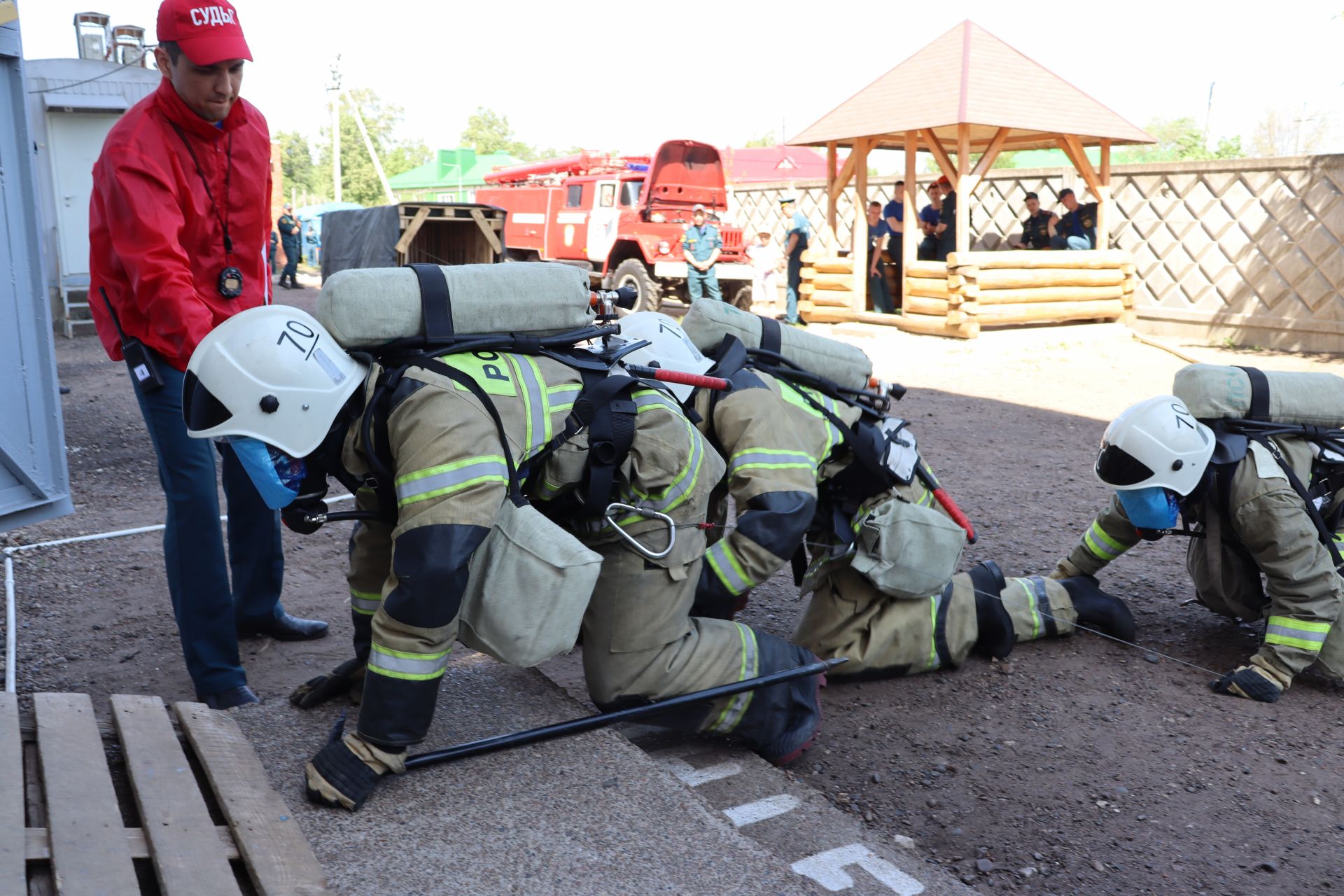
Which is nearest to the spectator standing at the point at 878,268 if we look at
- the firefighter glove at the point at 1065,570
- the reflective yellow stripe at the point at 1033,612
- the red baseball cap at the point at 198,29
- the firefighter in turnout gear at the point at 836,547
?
the firefighter glove at the point at 1065,570

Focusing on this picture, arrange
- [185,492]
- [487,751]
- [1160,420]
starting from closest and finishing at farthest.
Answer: [487,751], [185,492], [1160,420]

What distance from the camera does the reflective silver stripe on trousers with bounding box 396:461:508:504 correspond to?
2131mm

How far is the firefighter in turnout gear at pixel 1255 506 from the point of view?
328 cm

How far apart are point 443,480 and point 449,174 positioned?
33.9 metres

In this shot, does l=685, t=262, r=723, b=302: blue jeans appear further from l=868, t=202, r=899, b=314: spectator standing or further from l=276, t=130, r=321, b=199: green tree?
l=276, t=130, r=321, b=199: green tree

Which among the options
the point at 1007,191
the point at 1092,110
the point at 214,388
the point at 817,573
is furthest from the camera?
the point at 1007,191

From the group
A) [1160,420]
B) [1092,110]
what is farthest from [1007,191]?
[1160,420]

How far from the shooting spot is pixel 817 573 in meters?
3.54

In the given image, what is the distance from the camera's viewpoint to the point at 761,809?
2682 millimetres

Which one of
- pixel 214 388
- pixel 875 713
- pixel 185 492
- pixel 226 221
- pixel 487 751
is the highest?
A: pixel 226 221

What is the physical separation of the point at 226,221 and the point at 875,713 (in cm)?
245

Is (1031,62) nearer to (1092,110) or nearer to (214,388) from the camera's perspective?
(1092,110)

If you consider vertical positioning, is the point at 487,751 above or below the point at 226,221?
below

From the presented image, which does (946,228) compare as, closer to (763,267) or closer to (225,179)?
(763,267)
